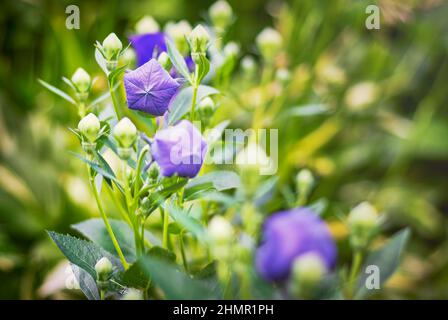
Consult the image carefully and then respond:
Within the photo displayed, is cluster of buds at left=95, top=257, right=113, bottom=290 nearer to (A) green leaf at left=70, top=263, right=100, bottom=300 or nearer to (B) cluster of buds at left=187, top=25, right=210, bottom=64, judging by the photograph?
(A) green leaf at left=70, top=263, right=100, bottom=300

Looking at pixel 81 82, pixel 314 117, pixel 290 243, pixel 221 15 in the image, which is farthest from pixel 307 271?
pixel 314 117

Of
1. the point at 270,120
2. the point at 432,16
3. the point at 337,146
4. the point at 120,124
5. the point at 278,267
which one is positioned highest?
the point at 432,16

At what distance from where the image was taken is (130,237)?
0.48m

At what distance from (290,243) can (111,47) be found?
21 cm

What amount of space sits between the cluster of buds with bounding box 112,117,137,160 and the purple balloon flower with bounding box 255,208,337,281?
0.39 ft

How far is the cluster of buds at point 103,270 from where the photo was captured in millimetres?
393

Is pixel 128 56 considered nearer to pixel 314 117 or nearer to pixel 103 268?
pixel 103 268

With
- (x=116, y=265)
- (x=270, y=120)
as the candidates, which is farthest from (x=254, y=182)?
(x=270, y=120)

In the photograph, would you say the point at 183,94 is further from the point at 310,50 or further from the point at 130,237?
the point at 310,50

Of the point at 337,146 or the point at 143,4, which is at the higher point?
the point at 143,4

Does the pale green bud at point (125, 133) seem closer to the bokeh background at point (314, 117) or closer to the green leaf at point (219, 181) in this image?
the green leaf at point (219, 181)

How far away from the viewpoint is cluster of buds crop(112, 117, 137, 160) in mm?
385

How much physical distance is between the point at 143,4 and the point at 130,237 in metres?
0.85

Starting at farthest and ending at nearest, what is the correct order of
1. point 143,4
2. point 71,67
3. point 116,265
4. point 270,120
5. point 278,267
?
point 143,4 → point 71,67 → point 270,120 → point 116,265 → point 278,267
